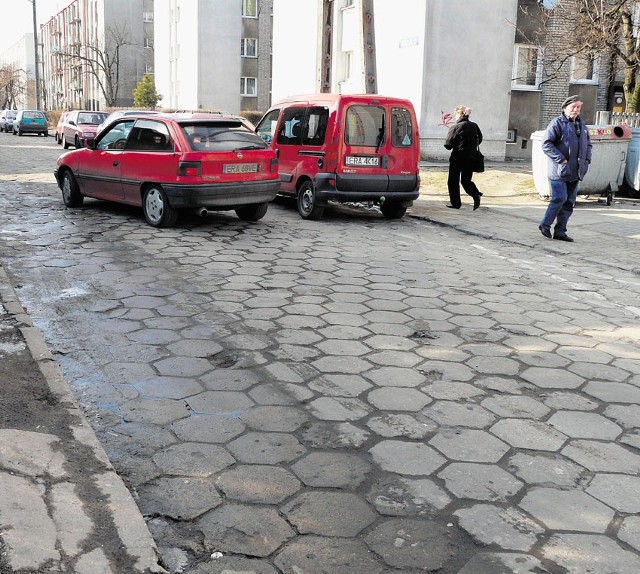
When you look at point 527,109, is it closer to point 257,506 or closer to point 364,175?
point 364,175

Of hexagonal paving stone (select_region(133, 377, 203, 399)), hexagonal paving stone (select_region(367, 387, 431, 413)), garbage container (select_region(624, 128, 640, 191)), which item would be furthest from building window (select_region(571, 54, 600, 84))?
hexagonal paving stone (select_region(133, 377, 203, 399))

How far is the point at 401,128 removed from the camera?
39.4ft

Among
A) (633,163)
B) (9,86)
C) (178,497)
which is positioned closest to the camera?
(178,497)

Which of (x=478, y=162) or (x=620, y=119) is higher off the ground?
(x=620, y=119)

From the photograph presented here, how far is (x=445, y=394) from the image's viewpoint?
475cm

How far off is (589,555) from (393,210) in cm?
1008

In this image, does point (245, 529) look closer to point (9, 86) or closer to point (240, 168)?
point (240, 168)

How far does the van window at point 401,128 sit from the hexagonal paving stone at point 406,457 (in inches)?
337

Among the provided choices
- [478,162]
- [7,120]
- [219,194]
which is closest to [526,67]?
[478,162]

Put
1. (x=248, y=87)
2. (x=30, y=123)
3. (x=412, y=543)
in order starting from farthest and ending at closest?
(x=248, y=87) < (x=30, y=123) < (x=412, y=543)

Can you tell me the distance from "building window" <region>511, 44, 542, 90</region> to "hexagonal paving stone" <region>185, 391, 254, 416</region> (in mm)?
26170

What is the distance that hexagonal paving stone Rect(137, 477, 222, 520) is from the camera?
11.0ft

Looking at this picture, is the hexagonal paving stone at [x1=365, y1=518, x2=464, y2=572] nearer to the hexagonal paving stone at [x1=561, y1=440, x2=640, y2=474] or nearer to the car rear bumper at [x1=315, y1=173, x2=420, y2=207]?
the hexagonal paving stone at [x1=561, y1=440, x2=640, y2=474]

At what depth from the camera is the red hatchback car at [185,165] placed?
1049 centimetres
